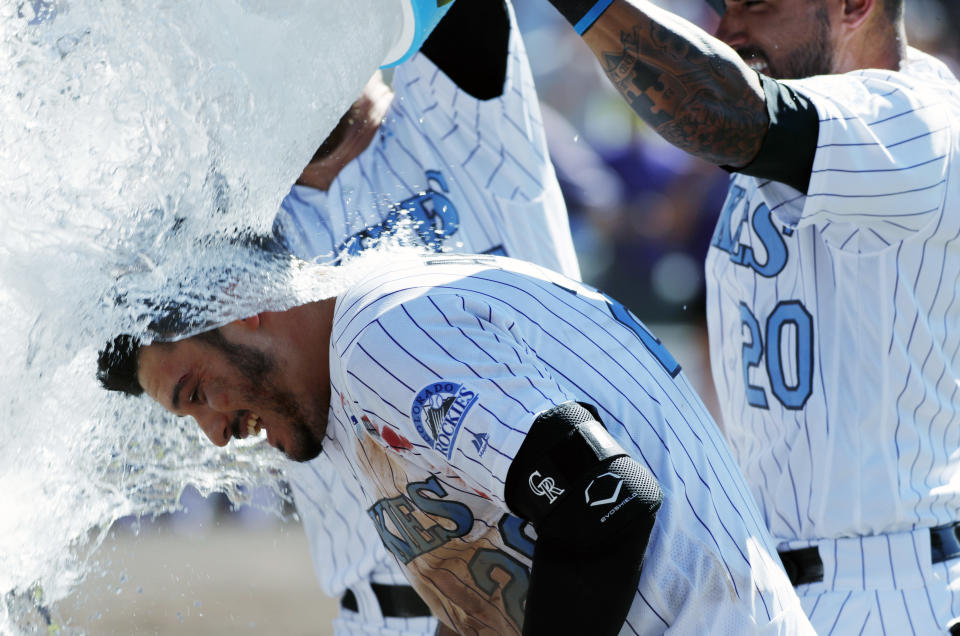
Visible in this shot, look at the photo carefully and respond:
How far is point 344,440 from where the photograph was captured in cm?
202

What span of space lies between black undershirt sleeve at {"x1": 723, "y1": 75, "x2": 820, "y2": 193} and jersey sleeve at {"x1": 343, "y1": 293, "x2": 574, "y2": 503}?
0.71m

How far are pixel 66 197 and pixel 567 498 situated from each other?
1.05 meters

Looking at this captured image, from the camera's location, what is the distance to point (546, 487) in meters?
1.54

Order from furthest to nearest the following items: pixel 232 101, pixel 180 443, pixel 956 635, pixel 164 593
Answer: pixel 164 593 → pixel 180 443 → pixel 956 635 → pixel 232 101

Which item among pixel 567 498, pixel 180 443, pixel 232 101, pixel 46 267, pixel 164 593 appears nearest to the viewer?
pixel 567 498

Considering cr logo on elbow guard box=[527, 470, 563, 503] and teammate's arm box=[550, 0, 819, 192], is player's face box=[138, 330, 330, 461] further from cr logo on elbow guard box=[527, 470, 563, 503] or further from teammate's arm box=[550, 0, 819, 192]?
teammate's arm box=[550, 0, 819, 192]

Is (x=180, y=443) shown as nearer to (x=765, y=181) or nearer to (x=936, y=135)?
(x=765, y=181)

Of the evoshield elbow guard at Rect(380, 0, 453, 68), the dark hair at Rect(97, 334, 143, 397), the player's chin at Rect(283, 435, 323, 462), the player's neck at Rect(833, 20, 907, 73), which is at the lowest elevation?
the player's chin at Rect(283, 435, 323, 462)

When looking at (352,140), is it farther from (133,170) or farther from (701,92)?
(701,92)

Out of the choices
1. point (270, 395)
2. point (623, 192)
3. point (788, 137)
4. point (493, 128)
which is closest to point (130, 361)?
point (270, 395)

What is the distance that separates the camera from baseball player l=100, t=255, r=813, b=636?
156 cm

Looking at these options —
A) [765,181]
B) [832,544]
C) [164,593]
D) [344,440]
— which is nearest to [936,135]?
[765,181]

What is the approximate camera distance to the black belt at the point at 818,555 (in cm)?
230

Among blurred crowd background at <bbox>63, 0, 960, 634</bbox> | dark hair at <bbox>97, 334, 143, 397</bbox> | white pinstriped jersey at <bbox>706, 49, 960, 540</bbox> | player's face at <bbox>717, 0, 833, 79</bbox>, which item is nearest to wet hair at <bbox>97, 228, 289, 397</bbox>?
dark hair at <bbox>97, 334, 143, 397</bbox>
